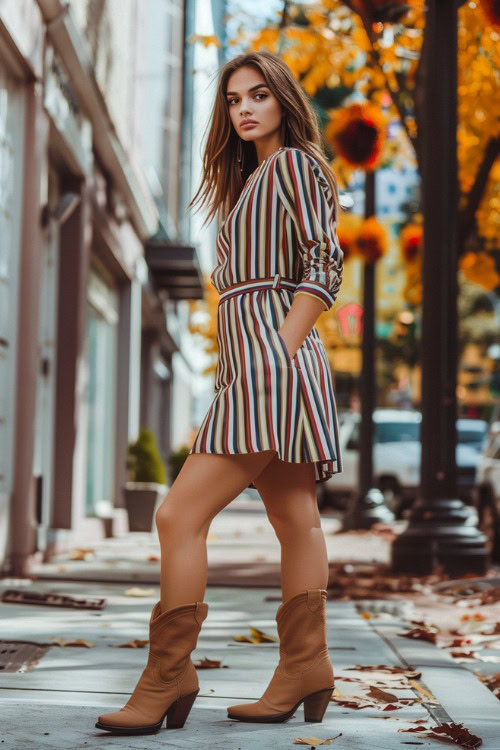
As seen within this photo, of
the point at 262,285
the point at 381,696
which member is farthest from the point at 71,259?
the point at 262,285

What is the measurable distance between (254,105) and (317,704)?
5.52ft

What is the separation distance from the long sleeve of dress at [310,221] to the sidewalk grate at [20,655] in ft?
5.65

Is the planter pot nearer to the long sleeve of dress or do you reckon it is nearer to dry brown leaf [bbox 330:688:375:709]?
dry brown leaf [bbox 330:688:375:709]

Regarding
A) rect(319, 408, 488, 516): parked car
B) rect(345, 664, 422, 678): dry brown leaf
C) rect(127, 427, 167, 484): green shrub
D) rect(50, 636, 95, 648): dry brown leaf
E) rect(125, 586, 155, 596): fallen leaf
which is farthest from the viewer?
rect(319, 408, 488, 516): parked car

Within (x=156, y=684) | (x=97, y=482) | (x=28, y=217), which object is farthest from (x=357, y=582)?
(x=97, y=482)

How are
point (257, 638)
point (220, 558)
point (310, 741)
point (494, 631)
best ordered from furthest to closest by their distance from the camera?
1. point (220, 558)
2. point (494, 631)
3. point (257, 638)
4. point (310, 741)

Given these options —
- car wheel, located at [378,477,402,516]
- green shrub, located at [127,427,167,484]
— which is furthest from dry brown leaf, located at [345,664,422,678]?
car wheel, located at [378,477,402,516]

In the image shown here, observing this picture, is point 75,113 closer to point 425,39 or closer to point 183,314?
point 425,39

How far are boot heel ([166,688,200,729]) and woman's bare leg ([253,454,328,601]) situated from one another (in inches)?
15.7

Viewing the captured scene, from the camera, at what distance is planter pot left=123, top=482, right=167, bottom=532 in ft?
43.2

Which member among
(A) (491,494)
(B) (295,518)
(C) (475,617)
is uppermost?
(B) (295,518)

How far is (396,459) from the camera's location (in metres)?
19.7

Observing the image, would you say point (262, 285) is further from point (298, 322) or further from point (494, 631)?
point (494, 631)

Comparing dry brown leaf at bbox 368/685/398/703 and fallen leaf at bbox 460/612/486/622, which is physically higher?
dry brown leaf at bbox 368/685/398/703
